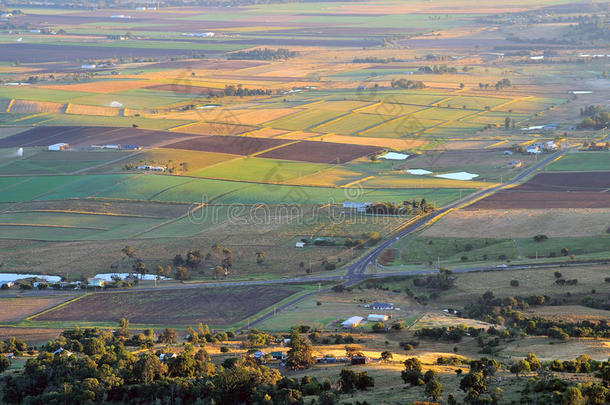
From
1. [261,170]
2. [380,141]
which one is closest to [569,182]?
[380,141]

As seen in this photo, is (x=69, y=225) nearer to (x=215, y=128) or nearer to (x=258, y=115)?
(x=215, y=128)

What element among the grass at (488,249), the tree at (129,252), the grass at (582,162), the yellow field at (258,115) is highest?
the yellow field at (258,115)

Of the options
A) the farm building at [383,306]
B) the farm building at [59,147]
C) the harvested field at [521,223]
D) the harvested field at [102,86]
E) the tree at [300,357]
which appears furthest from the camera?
the harvested field at [102,86]

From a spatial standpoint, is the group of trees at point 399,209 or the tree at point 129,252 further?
the group of trees at point 399,209

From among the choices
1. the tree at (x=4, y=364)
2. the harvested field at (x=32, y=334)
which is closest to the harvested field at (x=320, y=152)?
the harvested field at (x=32, y=334)

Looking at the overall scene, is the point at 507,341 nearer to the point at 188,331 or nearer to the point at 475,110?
the point at 188,331

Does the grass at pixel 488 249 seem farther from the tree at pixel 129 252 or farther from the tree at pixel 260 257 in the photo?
the tree at pixel 129 252

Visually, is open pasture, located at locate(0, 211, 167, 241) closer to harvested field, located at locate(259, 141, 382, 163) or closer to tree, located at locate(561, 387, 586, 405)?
harvested field, located at locate(259, 141, 382, 163)
